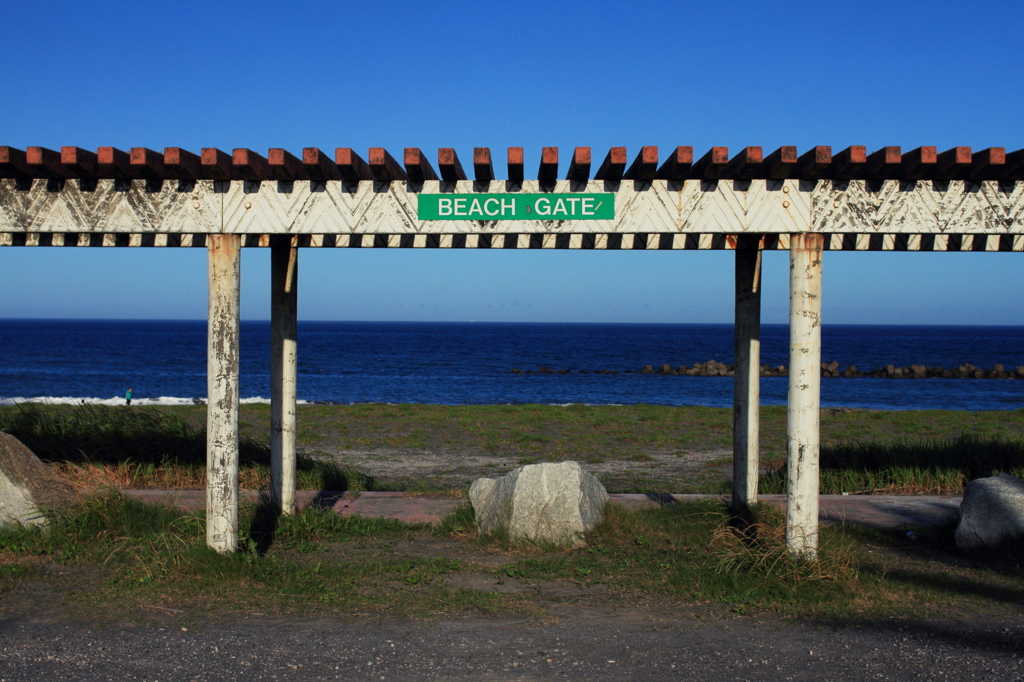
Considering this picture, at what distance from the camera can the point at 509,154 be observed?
5.16 meters

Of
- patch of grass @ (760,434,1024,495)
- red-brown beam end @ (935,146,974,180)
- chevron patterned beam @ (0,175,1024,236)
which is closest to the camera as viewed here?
red-brown beam end @ (935,146,974,180)

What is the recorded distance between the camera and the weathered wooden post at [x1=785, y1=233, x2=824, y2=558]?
18.3ft

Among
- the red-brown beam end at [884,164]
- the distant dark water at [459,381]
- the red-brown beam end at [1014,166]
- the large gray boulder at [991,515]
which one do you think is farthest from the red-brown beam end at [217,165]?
the distant dark water at [459,381]

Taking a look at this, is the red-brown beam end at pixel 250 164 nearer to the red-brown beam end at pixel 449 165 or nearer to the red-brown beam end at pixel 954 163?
the red-brown beam end at pixel 449 165

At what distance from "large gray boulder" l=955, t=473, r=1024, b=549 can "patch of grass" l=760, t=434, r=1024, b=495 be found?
2.75m

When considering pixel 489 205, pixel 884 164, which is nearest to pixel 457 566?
pixel 489 205

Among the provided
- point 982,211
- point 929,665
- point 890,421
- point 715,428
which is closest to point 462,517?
point 929,665

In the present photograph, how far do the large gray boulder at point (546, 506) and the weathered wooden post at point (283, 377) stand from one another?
2.07 meters

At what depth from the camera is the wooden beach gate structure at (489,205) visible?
17.7 feet

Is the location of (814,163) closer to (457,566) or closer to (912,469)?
(457,566)

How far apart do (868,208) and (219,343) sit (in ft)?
16.1

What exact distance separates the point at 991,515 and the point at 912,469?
343 centimetres

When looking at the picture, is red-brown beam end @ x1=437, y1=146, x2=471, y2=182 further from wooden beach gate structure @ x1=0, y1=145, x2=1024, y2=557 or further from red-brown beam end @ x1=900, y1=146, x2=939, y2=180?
red-brown beam end @ x1=900, y1=146, x2=939, y2=180

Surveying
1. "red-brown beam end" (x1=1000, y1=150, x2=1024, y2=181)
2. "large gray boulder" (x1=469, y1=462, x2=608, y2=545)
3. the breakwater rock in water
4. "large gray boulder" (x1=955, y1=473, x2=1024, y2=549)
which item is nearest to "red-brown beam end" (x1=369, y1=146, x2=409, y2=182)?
"large gray boulder" (x1=469, y1=462, x2=608, y2=545)
